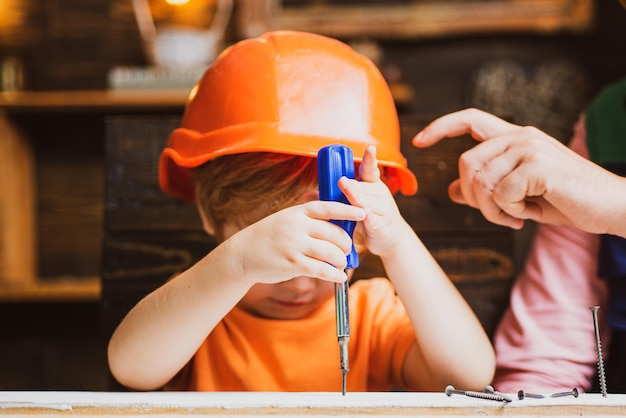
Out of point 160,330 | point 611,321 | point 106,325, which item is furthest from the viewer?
point 106,325

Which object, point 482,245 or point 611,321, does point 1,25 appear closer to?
point 482,245

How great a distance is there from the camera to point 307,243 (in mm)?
625

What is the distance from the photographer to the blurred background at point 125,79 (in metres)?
2.21

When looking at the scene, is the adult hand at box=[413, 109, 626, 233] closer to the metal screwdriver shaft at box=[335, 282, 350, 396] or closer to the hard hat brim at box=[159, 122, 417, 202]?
the hard hat brim at box=[159, 122, 417, 202]

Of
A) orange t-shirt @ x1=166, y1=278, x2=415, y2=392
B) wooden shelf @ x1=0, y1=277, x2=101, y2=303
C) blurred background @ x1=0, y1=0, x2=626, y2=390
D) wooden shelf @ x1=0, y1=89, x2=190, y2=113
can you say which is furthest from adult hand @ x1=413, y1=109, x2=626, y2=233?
wooden shelf @ x1=0, y1=277, x2=101, y2=303

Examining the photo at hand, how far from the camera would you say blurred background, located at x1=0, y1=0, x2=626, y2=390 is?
87.0 inches

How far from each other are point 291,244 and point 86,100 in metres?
1.74

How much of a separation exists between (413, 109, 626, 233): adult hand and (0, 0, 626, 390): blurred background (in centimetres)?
133

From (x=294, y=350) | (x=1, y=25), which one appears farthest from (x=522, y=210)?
(x=1, y=25)

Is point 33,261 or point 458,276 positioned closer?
point 458,276

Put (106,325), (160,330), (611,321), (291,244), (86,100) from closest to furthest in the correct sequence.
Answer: (291,244), (160,330), (611,321), (106,325), (86,100)

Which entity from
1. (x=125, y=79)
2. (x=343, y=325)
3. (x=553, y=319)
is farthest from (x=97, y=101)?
(x=343, y=325)

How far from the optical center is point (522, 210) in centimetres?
82

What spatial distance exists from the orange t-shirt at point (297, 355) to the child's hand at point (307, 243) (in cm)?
33
